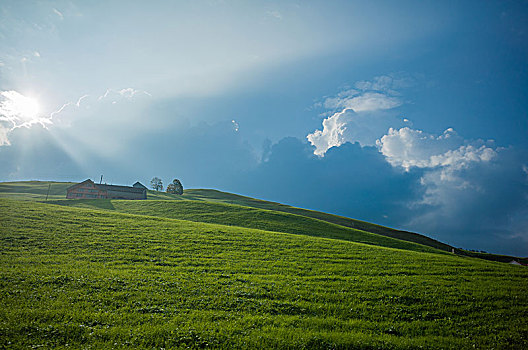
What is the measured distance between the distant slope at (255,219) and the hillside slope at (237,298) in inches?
1028

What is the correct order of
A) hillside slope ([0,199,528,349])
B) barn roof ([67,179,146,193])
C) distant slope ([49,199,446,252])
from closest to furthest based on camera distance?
hillside slope ([0,199,528,349]) < distant slope ([49,199,446,252]) < barn roof ([67,179,146,193])

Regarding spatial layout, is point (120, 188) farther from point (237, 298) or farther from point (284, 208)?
point (237, 298)

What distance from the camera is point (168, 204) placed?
72.2 meters

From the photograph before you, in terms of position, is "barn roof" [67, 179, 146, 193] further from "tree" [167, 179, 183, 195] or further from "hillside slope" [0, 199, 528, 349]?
"hillside slope" [0, 199, 528, 349]

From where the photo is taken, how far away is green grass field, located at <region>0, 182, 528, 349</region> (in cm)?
1169

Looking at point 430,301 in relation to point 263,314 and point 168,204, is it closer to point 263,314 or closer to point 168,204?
point 263,314

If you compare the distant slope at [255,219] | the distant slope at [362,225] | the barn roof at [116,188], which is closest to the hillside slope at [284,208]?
the distant slope at [362,225]

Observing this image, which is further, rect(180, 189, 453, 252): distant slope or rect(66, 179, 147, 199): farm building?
rect(66, 179, 147, 199): farm building

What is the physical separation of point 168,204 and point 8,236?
46.1 m

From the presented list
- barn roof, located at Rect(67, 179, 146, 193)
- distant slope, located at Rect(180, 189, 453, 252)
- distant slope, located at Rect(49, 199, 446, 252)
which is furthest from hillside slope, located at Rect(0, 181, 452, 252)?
distant slope, located at Rect(49, 199, 446, 252)

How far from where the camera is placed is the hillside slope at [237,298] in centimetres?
1167

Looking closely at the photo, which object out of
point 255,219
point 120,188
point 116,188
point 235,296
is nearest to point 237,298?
point 235,296

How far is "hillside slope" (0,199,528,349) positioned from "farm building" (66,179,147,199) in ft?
267

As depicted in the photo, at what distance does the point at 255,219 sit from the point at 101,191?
73.6 metres
